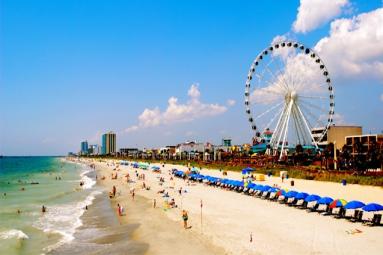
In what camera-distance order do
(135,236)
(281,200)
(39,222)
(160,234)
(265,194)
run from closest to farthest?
(160,234) → (135,236) → (39,222) → (281,200) → (265,194)

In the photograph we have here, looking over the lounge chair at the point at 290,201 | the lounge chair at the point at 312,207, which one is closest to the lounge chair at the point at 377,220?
the lounge chair at the point at 312,207

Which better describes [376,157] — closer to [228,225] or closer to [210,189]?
[210,189]

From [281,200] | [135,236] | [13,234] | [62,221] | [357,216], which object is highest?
[357,216]

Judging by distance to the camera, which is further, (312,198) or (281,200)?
(281,200)

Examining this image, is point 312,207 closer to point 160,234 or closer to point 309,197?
point 309,197

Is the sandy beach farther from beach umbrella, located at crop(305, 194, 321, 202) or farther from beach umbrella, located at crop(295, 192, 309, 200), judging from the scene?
beach umbrella, located at crop(295, 192, 309, 200)

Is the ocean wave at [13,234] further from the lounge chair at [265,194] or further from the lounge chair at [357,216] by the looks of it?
the lounge chair at [357,216]

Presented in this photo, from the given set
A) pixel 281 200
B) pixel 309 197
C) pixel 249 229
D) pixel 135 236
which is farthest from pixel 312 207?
pixel 135 236

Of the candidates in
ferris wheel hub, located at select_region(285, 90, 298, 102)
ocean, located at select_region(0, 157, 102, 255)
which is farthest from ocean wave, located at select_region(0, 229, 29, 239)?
ferris wheel hub, located at select_region(285, 90, 298, 102)
